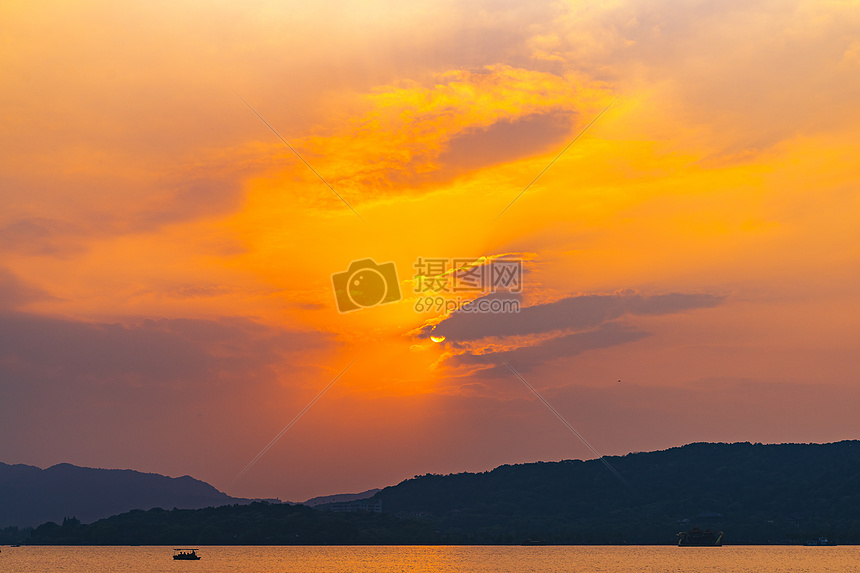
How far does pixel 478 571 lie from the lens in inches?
7835

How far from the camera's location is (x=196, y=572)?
19862 cm

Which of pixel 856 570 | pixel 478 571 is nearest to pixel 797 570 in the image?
pixel 856 570

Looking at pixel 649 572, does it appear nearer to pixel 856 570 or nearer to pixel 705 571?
pixel 705 571

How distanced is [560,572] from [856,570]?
219 ft

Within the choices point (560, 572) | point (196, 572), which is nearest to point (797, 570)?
point (560, 572)

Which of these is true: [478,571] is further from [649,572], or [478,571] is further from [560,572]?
[649,572]

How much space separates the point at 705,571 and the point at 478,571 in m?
53.4

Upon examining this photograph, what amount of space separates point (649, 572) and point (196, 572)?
108 m

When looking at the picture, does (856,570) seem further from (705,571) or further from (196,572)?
(196,572)

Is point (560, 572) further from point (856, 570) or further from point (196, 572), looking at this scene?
point (196, 572)

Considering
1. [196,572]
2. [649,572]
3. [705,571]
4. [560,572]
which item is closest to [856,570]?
[705,571]

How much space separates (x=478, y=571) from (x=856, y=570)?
8610 cm

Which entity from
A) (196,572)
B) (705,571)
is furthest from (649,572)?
(196,572)

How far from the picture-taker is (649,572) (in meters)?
197
